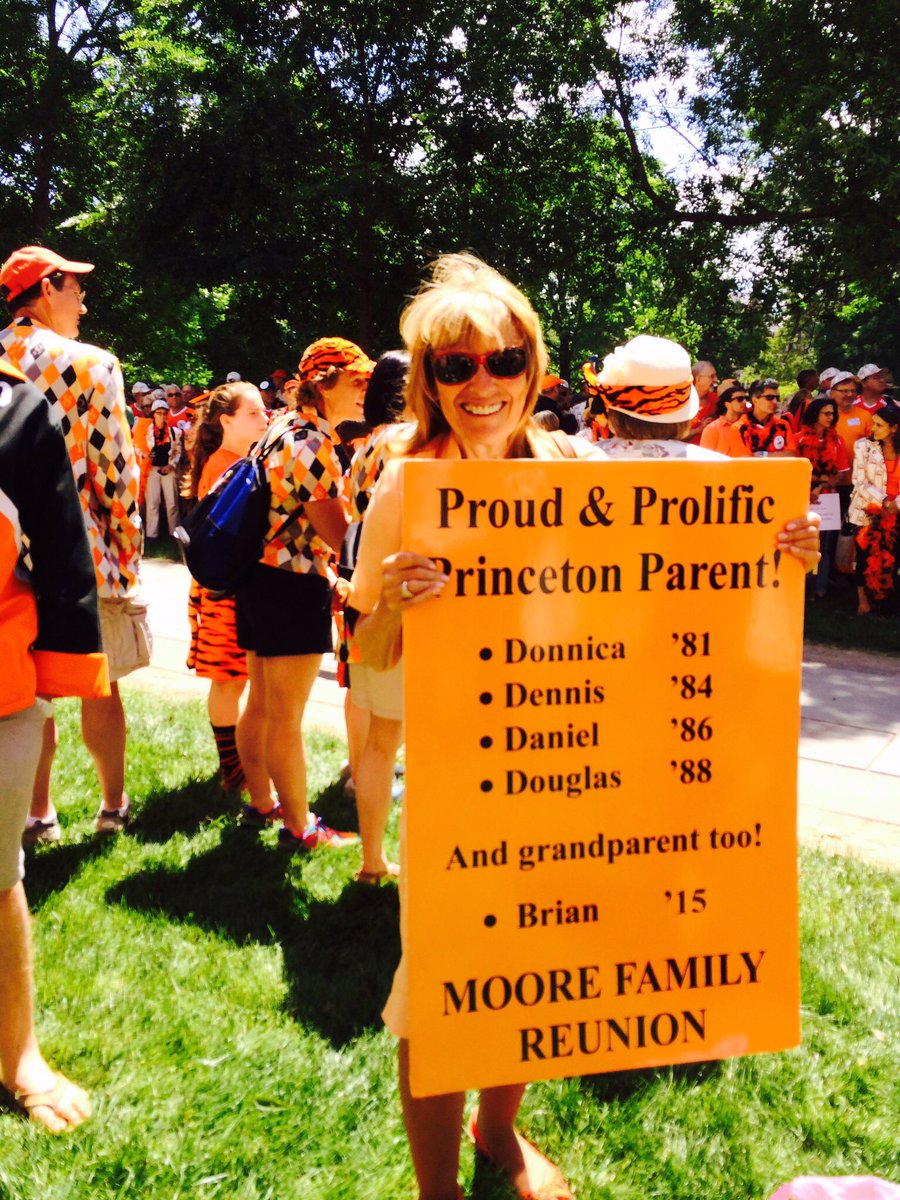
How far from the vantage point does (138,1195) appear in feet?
7.47

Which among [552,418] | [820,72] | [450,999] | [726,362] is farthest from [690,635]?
[726,362]

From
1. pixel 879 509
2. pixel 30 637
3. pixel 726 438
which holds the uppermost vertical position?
pixel 726 438

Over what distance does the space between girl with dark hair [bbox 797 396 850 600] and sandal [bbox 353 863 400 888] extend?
24.0 feet

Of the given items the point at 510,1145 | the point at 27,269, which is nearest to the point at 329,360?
the point at 27,269

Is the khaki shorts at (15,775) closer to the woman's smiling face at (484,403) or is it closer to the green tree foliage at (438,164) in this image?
the woman's smiling face at (484,403)

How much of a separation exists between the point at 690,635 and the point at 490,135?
60.2ft

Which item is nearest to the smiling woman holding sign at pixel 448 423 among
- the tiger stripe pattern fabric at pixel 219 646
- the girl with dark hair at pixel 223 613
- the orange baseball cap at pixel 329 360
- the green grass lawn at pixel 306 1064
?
the green grass lawn at pixel 306 1064

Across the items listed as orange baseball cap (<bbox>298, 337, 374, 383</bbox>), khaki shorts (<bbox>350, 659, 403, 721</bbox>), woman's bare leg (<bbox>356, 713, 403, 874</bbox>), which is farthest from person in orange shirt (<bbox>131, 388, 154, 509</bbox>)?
woman's bare leg (<bbox>356, 713, 403, 874</bbox>)

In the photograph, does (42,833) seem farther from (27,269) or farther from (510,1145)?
(510,1145)

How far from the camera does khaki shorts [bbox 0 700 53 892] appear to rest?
93.4 inches

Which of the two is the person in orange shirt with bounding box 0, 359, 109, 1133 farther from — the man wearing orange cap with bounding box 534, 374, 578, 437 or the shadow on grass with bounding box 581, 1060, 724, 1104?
the man wearing orange cap with bounding box 534, 374, 578, 437

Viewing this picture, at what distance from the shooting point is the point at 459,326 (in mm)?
2047

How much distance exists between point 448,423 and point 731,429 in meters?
8.14

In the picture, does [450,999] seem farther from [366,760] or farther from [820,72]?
[820,72]
